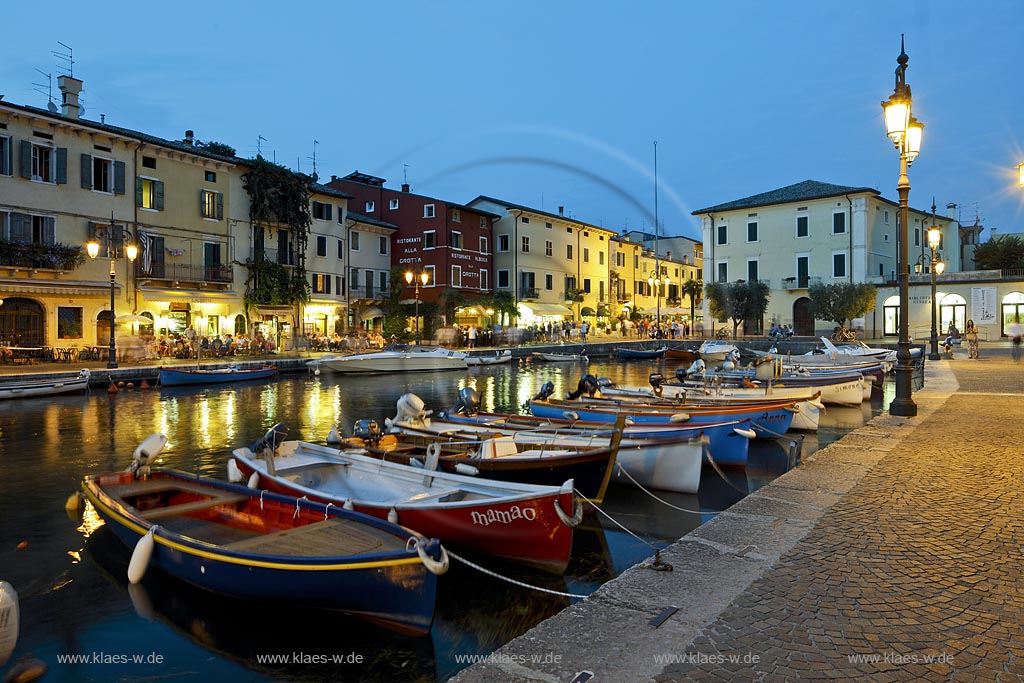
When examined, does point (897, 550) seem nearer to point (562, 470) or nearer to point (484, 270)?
point (562, 470)

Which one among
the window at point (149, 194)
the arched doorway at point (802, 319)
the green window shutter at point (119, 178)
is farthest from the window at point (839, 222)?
the green window shutter at point (119, 178)

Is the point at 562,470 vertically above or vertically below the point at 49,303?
below

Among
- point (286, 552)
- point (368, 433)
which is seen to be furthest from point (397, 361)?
point (286, 552)

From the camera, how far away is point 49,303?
30.4 m

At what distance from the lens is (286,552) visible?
223 inches

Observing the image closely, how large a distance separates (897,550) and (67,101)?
4015 cm

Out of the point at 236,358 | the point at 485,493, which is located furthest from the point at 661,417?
the point at 236,358

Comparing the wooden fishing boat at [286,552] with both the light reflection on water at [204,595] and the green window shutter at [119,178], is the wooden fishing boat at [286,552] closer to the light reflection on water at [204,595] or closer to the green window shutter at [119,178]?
the light reflection on water at [204,595]

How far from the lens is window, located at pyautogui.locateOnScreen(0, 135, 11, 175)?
2892 centimetres

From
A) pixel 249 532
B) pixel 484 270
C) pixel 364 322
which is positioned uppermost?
pixel 484 270

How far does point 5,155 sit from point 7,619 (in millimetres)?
33279

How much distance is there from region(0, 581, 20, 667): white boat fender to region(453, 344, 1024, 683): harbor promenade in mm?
2523

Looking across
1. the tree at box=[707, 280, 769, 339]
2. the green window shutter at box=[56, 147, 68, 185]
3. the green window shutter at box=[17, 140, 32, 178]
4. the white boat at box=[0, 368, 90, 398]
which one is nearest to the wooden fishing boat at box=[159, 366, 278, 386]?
the white boat at box=[0, 368, 90, 398]

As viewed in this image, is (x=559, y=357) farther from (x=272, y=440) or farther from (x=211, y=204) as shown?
(x=272, y=440)
